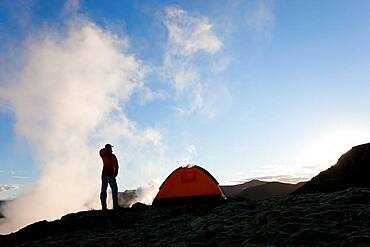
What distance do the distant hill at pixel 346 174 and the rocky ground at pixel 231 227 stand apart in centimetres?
751

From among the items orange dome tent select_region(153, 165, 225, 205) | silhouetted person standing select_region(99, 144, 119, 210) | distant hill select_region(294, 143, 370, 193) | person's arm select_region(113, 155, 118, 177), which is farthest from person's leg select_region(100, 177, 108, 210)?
distant hill select_region(294, 143, 370, 193)

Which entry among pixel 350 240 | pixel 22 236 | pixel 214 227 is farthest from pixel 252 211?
pixel 22 236

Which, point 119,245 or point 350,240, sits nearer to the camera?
point 350,240

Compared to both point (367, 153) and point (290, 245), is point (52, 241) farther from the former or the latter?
point (367, 153)

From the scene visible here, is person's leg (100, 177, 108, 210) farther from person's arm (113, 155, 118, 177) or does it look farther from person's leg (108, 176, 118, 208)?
person's arm (113, 155, 118, 177)

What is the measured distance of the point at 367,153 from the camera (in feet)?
71.6

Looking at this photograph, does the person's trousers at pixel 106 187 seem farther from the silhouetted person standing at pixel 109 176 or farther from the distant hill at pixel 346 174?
the distant hill at pixel 346 174

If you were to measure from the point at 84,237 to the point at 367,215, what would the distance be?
8440 millimetres

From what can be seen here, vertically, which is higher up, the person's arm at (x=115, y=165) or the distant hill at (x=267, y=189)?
the distant hill at (x=267, y=189)

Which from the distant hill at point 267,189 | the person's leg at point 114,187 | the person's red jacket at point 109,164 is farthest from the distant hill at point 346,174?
the distant hill at point 267,189

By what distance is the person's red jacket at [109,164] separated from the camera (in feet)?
57.2

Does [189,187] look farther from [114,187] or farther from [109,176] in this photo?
[109,176]

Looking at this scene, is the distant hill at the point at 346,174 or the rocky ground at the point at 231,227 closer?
the rocky ground at the point at 231,227

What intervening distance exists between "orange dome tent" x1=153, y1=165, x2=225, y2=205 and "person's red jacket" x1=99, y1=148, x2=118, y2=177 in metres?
→ 2.66
